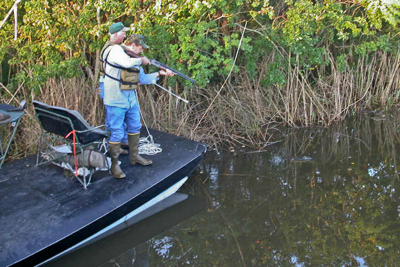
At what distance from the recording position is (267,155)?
732 cm

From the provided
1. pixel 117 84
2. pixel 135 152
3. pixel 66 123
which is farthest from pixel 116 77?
pixel 135 152

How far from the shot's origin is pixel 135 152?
5.52m

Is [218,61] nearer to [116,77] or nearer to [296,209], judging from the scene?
[116,77]

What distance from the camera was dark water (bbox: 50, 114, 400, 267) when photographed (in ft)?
15.2

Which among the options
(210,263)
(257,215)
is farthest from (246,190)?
(210,263)

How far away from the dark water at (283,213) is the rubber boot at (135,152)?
705 millimetres

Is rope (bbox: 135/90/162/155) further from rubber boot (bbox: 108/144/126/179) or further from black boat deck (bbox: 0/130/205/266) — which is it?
rubber boot (bbox: 108/144/126/179)

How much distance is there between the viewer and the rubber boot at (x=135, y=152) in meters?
5.49

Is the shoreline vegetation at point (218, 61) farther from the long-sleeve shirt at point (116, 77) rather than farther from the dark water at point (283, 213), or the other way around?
the long-sleeve shirt at point (116, 77)

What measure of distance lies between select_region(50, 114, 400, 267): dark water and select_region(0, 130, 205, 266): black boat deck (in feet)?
1.46

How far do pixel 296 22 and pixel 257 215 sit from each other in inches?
129

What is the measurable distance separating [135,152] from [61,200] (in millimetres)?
1165

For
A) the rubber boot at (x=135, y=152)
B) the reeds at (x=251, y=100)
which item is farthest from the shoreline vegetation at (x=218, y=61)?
the rubber boot at (x=135, y=152)

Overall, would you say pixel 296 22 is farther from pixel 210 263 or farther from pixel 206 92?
pixel 210 263
